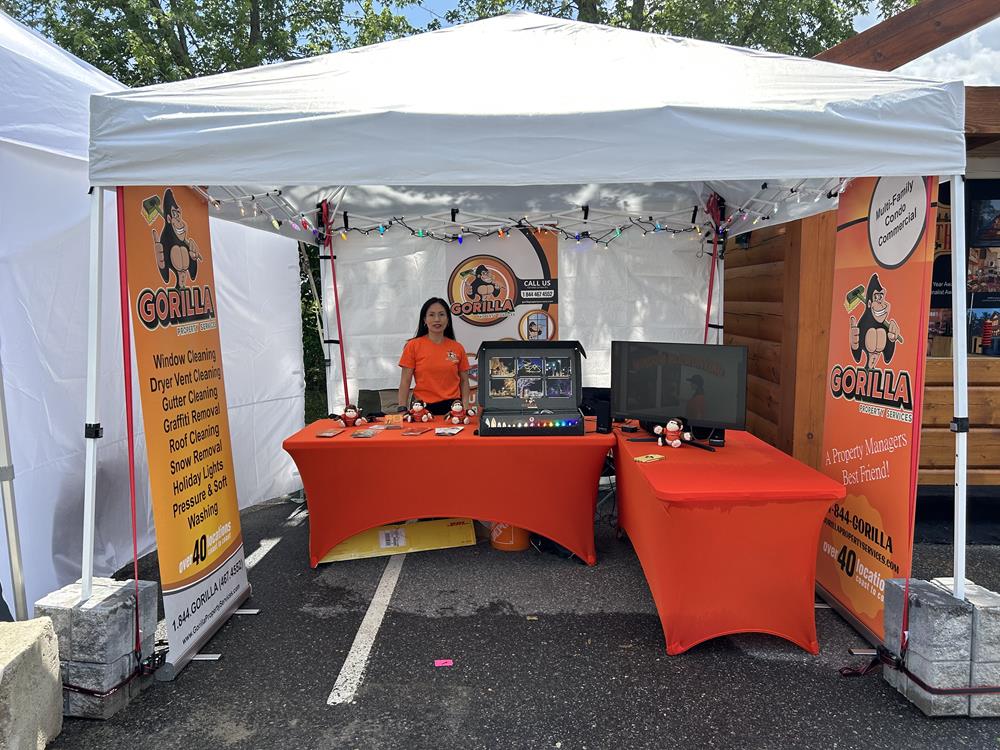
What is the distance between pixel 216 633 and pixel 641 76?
3.21m

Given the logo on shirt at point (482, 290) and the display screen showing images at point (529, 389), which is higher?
the logo on shirt at point (482, 290)

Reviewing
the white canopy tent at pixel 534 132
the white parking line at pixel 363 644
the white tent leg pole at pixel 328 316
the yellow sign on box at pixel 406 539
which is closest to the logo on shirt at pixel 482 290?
the white tent leg pole at pixel 328 316

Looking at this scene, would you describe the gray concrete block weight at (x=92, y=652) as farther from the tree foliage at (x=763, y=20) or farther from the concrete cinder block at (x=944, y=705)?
the tree foliage at (x=763, y=20)

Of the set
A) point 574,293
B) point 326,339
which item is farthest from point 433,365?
point 574,293

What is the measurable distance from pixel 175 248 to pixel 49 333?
36.9 inches

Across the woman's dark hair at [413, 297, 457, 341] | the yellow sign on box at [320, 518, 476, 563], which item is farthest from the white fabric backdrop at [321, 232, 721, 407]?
the yellow sign on box at [320, 518, 476, 563]

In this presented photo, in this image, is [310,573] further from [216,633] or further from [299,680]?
[299,680]

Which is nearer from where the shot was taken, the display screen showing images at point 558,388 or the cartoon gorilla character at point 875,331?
the cartoon gorilla character at point 875,331

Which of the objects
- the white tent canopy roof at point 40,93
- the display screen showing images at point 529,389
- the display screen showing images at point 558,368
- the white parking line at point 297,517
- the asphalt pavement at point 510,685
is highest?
the white tent canopy roof at point 40,93

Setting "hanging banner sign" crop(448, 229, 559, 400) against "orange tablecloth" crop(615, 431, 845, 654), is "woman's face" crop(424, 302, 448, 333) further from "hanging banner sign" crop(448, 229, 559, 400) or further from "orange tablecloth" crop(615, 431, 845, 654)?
"orange tablecloth" crop(615, 431, 845, 654)

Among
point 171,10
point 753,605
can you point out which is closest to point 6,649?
point 753,605

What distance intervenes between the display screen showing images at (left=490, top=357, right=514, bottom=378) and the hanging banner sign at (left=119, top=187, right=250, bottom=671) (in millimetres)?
1495

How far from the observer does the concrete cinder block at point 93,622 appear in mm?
2232

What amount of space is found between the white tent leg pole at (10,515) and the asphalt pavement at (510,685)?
0.62 metres
